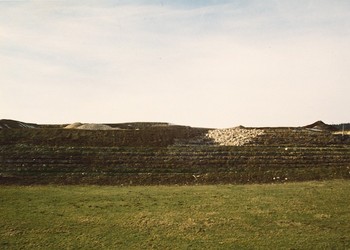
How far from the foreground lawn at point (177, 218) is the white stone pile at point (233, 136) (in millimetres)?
19125

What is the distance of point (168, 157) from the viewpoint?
131 ft

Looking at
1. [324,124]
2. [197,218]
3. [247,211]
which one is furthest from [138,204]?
[324,124]

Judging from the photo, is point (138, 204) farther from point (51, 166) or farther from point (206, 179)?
point (51, 166)

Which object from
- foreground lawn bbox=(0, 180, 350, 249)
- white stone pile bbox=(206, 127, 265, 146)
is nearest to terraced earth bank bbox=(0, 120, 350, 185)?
white stone pile bbox=(206, 127, 265, 146)

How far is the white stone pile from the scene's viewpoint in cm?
4766

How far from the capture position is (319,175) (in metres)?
34.3

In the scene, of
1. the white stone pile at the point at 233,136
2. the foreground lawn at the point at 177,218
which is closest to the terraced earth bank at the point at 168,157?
the white stone pile at the point at 233,136

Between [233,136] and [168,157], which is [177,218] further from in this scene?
[233,136]

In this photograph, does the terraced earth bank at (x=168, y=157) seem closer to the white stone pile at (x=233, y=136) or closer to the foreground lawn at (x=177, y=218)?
the white stone pile at (x=233, y=136)

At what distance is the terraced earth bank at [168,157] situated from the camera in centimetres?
3347

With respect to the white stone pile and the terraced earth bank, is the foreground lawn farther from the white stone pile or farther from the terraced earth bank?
the white stone pile

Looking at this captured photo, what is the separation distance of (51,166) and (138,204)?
16.6 metres

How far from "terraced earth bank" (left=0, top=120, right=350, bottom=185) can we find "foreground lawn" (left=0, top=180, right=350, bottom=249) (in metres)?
4.89

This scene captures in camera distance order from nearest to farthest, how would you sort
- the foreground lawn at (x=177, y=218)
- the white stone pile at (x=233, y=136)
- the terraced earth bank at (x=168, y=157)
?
the foreground lawn at (x=177, y=218) → the terraced earth bank at (x=168, y=157) → the white stone pile at (x=233, y=136)
